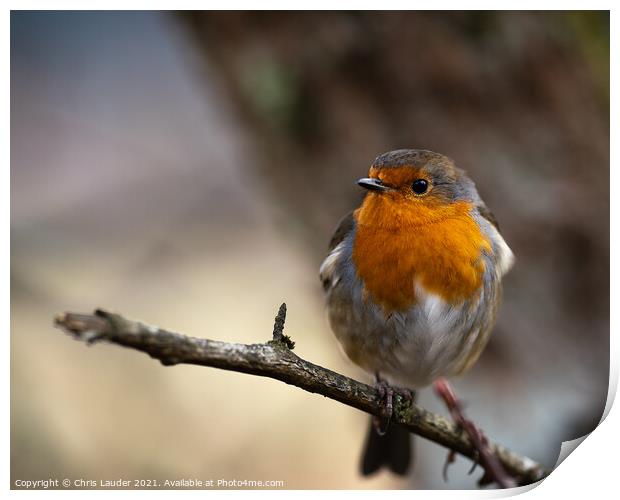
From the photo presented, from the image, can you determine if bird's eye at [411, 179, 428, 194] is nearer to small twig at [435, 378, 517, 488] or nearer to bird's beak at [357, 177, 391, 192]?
bird's beak at [357, 177, 391, 192]

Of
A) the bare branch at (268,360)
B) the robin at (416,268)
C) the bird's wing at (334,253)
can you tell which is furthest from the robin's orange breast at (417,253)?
the bare branch at (268,360)

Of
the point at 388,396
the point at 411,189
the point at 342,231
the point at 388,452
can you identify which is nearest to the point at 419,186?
the point at 411,189

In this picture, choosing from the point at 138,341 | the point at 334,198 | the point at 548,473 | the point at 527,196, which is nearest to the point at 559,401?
the point at 548,473

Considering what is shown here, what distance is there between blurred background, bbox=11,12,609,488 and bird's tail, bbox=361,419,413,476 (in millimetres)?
38

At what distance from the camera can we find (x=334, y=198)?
2.42 metres

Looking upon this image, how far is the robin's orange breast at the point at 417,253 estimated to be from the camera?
4.83 feet

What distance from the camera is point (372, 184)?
4.72 feet

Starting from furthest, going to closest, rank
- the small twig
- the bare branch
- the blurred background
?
the blurred background, the small twig, the bare branch

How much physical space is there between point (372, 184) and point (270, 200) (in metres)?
1.17

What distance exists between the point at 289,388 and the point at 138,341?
2.98 ft

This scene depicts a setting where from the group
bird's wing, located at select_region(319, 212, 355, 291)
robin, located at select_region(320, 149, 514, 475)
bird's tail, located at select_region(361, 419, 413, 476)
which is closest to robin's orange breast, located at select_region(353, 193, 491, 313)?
robin, located at select_region(320, 149, 514, 475)

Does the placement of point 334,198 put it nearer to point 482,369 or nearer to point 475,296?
point 482,369

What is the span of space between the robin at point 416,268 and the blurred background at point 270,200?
0.62ft

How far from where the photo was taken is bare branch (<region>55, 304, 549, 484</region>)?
2.93ft
